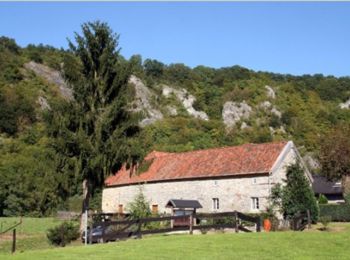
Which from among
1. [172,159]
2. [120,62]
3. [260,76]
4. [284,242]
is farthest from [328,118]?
[284,242]

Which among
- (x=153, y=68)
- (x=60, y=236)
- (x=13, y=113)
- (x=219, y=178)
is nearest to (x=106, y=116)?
(x=60, y=236)

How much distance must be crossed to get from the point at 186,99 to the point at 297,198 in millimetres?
97773

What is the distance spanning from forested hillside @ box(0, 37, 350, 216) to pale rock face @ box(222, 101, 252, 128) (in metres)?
0.26

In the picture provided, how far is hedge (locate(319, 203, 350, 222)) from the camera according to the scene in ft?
146

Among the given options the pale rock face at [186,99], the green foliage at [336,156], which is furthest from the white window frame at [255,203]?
the pale rock face at [186,99]

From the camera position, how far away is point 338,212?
4491 centimetres

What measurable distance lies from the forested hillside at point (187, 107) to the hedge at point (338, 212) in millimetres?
20088

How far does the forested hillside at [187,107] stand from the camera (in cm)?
7912

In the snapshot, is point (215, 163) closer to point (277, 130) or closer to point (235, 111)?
point (277, 130)

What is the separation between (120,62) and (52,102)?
5234 millimetres

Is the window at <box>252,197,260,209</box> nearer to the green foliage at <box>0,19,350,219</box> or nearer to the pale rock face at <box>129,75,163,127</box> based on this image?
the green foliage at <box>0,19,350,219</box>

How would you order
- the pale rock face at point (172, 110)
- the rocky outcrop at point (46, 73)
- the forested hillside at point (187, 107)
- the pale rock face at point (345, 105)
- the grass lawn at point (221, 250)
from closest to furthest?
the grass lawn at point (221, 250) < the forested hillside at point (187, 107) < the rocky outcrop at point (46, 73) < the pale rock face at point (345, 105) < the pale rock face at point (172, 110)

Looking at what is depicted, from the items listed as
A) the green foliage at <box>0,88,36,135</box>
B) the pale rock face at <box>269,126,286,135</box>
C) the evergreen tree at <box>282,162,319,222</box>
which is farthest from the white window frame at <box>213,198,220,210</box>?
the pale rock face at <box>269,126,286,135</box>

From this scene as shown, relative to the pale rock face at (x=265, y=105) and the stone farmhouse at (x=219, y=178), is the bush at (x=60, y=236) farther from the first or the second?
the pale rock face at (x=265, y=105)
